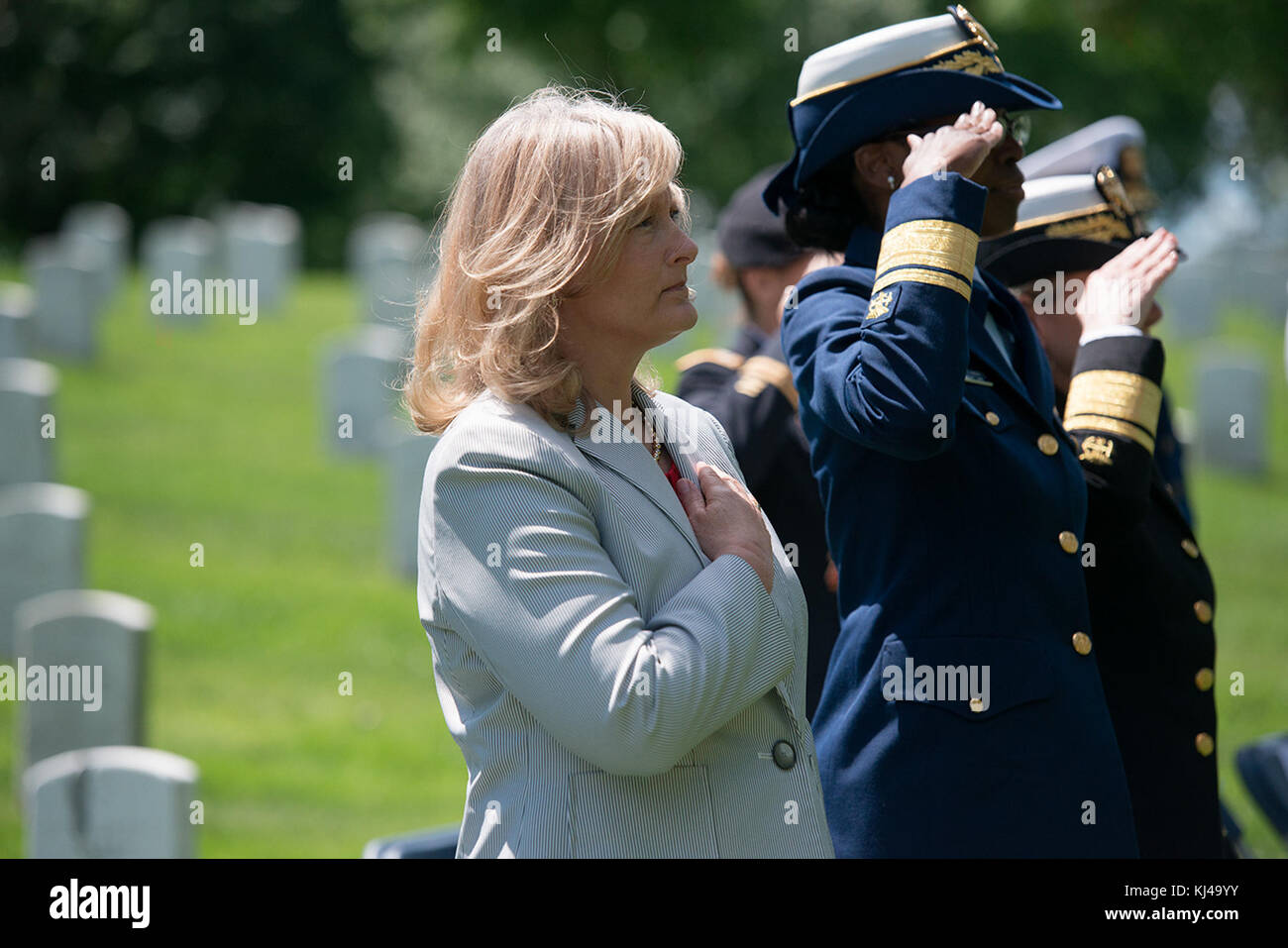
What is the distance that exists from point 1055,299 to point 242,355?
1345 centimetres

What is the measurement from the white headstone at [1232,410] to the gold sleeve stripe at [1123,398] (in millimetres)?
9508

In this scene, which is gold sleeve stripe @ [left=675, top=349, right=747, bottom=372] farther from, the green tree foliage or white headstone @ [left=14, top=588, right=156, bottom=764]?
the green tree foliage

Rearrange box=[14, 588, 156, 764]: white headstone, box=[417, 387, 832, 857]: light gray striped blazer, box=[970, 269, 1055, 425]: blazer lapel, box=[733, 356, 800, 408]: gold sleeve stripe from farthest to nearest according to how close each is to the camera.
Result: 1. box=[14, 588, 156, 764]: white headstone
2. box=[733, 356, 800, 408]: gold sleeve stripe
3. box=[970, 269, 1055, 425]: blazer lapel
4. box=[417, 387, 832, 857]: light gray striped blazer

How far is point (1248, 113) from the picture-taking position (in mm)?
23906

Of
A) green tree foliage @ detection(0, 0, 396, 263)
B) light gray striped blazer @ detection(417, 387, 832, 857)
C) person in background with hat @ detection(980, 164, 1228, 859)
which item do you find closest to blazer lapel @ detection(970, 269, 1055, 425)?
person in background with hat @ detection(980, 164, 1228, 859)

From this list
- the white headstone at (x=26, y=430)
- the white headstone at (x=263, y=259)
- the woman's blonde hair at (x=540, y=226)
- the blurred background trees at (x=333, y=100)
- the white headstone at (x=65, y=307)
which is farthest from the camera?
the blurred background trees at (x=333, y=100)

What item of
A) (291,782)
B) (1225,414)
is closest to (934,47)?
(291,782)

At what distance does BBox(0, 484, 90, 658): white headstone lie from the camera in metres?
7.19

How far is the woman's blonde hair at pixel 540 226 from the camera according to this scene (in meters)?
2.19

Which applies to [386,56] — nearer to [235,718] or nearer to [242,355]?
[242,355]

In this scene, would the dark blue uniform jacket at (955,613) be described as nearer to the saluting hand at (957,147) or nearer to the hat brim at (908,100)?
the saluting hand at (957,147)

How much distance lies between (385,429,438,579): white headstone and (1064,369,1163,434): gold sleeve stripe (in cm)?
580

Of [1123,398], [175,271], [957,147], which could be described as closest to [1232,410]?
[1123,398]

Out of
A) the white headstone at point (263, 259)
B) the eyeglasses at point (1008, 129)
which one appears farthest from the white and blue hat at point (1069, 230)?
the white headstone at point (263, 259)
